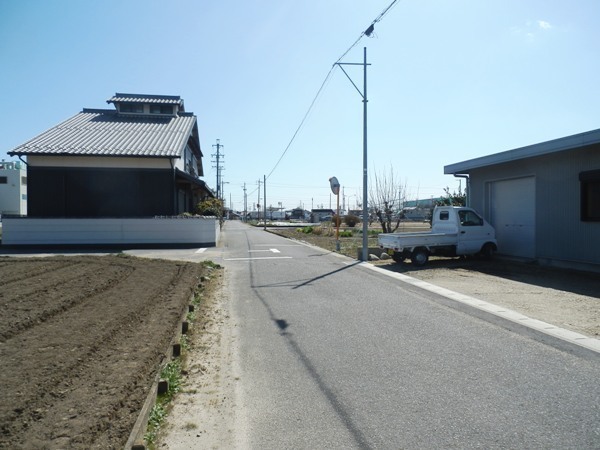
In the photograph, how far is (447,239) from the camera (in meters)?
14.8

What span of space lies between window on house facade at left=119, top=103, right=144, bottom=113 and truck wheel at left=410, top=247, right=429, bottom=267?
22.8 m

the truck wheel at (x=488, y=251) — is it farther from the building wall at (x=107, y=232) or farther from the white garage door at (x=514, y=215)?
the building wall at (x=107, y=232)

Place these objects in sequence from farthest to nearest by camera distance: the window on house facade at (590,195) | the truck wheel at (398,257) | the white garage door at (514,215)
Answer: the white garage door at (514,215) < the truck wheel at (398,257) < the window on house facade at (590,195)

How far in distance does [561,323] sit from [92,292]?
27.2 feet

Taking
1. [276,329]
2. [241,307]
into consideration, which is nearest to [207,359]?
[276,329]

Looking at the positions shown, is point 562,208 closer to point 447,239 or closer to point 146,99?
point 447,239

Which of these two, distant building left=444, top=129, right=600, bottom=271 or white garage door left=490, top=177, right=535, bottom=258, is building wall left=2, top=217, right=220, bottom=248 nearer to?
distant building left=444, top=129, right=600, bottom=271

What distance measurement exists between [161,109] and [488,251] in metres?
23.8

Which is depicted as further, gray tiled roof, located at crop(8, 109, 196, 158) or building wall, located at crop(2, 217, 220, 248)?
gray tiled roof, located at crop(8, 109, 196, 158)

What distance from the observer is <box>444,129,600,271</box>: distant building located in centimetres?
1267

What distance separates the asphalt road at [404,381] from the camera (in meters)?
3.54

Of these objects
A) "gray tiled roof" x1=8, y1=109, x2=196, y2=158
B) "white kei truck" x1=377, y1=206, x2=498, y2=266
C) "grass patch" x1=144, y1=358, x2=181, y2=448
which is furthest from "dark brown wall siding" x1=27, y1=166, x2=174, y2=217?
"grass patch" x1=144, y1=358, x2=181, y2=448

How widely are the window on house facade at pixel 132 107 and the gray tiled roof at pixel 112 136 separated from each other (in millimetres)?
676

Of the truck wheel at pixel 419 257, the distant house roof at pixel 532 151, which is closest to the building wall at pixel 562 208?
the distant house roof at pixel 532 151
